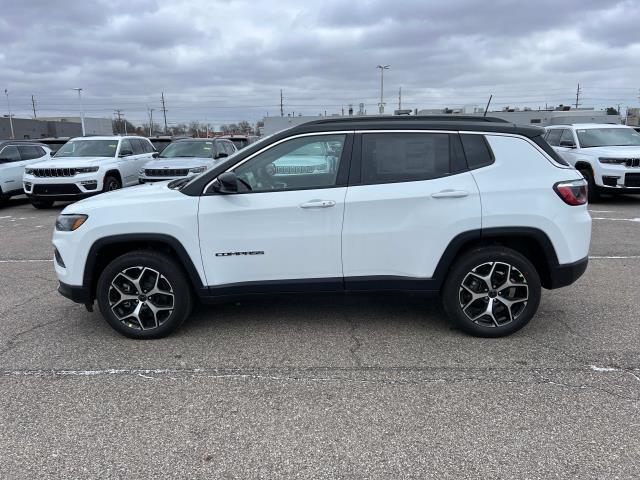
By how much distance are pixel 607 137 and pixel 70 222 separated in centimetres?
1284

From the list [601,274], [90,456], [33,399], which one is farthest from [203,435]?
Result: [601,274]

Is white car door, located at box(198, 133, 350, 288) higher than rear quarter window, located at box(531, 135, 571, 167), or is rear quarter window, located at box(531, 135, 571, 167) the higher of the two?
rear quarter window, located at box(531, 135, 571, 167)

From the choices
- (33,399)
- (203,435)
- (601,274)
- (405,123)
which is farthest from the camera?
(601,274)

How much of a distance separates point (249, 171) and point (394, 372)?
1963 mm

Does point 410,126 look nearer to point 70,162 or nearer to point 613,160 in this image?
point 613,160

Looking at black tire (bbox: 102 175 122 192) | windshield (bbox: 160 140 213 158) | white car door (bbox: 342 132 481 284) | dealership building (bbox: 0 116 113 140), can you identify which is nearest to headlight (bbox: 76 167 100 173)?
black tire (bbox: 102 175 122 192)

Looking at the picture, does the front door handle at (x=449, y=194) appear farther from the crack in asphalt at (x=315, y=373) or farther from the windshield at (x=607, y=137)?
the windshield at (x=607, y=137)

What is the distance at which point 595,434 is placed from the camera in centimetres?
294

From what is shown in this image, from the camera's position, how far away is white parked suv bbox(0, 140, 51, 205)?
13.3m

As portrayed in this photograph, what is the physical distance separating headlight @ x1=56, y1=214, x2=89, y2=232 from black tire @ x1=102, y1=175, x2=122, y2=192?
8835mm

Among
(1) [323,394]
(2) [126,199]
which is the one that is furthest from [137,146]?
(1) [323,394]

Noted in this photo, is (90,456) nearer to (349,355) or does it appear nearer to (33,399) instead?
(33,399)

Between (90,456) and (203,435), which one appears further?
(203,435)

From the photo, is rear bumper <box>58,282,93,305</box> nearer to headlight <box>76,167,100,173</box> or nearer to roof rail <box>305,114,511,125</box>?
roof rail <box>305,114,511,125</box>
